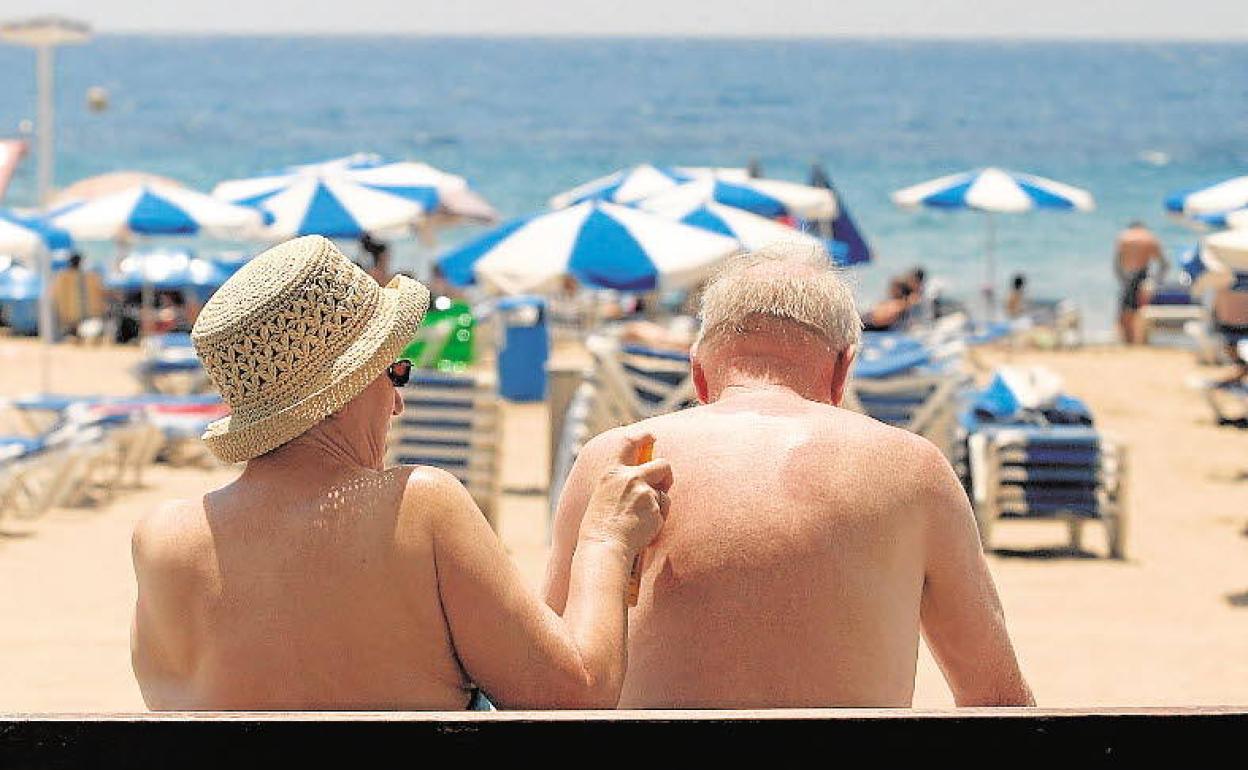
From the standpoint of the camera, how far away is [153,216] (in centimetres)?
1363

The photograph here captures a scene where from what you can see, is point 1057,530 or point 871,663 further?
point 1057,530

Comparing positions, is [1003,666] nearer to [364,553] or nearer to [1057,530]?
[364,553]

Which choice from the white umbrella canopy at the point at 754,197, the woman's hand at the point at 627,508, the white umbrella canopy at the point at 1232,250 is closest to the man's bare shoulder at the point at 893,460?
the woman's hand at the point at 627,508

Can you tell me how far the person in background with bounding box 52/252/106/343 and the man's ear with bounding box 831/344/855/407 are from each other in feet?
52.2

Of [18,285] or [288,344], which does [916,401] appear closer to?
[288,344]

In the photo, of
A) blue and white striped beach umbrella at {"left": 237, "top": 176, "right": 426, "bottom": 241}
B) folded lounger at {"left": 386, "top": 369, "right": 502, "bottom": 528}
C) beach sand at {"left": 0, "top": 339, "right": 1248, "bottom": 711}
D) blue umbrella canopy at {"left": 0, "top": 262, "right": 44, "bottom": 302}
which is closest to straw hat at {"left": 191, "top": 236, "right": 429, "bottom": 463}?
beach sand at {"left": 0, "top": 339, "right": 1248, "bottom": 711}

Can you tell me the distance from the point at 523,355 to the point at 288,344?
37.0ft

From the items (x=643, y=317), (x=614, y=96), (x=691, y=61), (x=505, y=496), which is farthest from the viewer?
(x=691, y=61)

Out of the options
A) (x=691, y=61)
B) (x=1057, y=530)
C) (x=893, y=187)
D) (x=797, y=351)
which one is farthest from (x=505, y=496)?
(x=691, y=61)

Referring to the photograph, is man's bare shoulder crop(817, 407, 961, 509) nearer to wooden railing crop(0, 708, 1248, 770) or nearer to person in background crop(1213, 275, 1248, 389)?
wooden railing crop(0, 708, 1248, 770)

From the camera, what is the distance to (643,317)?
62.3ft

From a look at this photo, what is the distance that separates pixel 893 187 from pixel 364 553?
47800 mm

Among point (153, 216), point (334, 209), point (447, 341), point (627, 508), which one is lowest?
point (447, 341)

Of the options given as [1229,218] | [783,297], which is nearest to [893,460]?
[783,297]
